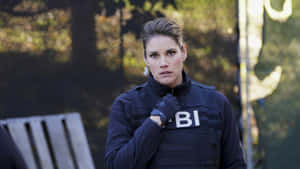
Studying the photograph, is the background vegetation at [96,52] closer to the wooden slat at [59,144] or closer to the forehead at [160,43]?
the wooden slat at [59,144]

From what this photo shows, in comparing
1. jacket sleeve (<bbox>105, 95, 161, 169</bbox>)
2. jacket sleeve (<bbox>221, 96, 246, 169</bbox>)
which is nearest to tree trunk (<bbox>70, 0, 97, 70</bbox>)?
jacket sleeve (<bbox>105, 95, 161, 169</bbox>)

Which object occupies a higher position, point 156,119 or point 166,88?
point 166,88

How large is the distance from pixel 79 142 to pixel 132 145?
1.85m

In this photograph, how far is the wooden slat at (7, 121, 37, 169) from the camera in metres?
3.21

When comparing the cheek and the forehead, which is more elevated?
the forehead

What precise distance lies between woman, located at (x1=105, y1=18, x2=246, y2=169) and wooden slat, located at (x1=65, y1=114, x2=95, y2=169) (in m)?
1.63

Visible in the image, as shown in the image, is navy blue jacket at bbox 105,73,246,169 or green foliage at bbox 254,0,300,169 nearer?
navy blue jacket at bbox 105,73,246,169

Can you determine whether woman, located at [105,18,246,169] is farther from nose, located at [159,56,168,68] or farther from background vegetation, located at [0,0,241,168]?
background vegetation, located at [0,0,241,168]

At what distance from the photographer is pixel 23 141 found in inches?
127

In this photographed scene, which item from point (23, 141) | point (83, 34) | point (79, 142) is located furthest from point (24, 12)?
point (79, 142)

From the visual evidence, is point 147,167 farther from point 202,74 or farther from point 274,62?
point 274,62

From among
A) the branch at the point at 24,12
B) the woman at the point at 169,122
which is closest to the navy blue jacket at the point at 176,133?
the woman at the point at 169,122

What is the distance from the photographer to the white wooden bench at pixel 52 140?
3.23 meters

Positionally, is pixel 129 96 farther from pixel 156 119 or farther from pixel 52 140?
pixel 52 140
